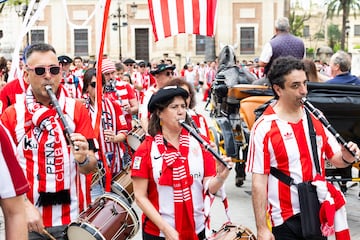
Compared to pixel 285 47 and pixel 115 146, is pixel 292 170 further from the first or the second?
pixel 285 47

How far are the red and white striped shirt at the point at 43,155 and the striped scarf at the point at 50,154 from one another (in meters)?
0.02

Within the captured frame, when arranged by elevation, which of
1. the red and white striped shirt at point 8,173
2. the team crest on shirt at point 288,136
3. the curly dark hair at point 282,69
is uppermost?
the curly dark hair at point 282,69

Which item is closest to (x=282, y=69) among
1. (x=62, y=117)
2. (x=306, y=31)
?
(x=62, y=117)

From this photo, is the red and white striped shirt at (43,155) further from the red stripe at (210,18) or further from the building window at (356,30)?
the building window at (356,30)

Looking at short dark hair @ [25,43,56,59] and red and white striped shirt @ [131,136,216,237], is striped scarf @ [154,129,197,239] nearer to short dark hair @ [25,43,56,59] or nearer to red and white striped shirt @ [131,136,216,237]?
red and white striped shirt @ [131,136,216,237]

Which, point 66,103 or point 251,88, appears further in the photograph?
point 251,88

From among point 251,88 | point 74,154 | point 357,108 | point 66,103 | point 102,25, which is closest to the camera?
point 74,154

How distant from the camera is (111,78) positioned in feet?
28.7

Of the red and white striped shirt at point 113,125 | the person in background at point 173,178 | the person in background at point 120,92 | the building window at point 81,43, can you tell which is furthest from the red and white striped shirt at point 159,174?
the building window at point 81,43

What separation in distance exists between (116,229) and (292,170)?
1.21 meters

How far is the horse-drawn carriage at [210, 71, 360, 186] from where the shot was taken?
677 cm

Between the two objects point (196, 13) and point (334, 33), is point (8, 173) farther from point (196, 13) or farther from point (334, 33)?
point (334, 33)

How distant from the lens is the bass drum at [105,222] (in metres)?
4.25

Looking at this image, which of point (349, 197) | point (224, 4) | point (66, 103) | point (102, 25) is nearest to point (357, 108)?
point (349, 197)
